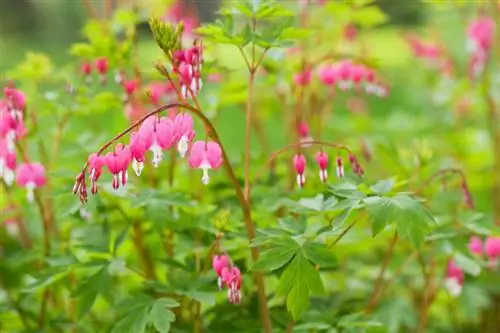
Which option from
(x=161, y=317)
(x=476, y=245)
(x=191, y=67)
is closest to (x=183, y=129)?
(x=191, y=67)

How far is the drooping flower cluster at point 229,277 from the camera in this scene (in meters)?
1.58

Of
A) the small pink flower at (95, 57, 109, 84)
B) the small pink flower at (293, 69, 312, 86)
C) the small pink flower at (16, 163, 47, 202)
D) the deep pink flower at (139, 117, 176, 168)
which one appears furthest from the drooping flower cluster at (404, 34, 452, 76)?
the deep pink flower at (139, 117, 176, 168)

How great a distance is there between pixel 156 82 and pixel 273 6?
3.99ft

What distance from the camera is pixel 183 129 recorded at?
4.89 feet

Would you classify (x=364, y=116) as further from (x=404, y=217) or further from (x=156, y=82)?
(x=404, y=217)

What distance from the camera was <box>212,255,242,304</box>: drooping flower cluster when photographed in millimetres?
1575

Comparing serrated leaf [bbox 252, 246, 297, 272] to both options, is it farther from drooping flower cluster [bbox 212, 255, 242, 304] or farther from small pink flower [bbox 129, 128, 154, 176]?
small pink flower [bbox 129, 128, 154, 176]

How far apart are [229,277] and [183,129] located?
13.2 inches

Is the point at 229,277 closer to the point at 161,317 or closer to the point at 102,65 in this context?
the point at 161,317

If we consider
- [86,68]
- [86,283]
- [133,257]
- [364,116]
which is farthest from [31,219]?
[364,116]

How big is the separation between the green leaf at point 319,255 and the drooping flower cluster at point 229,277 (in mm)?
155

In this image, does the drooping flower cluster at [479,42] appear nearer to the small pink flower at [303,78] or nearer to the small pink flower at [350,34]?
the small pink flower at [350,34]

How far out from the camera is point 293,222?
1.73m

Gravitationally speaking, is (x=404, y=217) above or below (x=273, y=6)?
below
